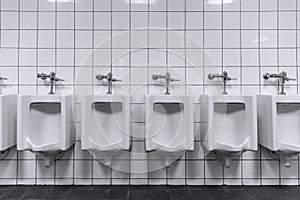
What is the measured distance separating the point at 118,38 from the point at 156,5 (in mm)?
405

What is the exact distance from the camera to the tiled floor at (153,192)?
76.7 inches

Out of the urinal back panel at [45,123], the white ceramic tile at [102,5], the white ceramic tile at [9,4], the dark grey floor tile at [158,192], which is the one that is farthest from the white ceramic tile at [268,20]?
the white ceramic tile at [9,4]

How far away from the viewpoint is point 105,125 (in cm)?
205

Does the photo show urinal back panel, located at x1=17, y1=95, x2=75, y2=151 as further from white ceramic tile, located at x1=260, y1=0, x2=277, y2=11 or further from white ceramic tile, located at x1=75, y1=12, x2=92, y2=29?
white ceramic tile, located at x1=260, y1=0, x2=277, y2=11

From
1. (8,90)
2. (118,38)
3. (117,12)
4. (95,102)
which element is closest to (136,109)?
(95,102)

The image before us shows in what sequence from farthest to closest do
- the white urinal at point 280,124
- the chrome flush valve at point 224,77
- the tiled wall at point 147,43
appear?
1. the tiled wall at point 147,43
2. the chrome flush valve at point 224,77
3. the white urinal at point 280,124

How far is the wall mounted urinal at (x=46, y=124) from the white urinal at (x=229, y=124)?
978 mm

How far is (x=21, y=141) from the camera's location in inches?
75.5

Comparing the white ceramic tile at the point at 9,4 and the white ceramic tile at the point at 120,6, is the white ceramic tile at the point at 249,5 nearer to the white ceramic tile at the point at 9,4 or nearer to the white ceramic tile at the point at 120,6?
the white ceramic tile at the point at 120,6

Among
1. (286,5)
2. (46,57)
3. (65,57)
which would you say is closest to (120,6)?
(65,57)

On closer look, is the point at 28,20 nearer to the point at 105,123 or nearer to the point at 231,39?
the point at 105,123

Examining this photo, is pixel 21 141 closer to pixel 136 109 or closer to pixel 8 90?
pixel 8 90

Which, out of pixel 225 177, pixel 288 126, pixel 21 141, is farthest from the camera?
pixel 225 177

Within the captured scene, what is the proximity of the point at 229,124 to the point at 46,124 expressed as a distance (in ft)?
4.40
